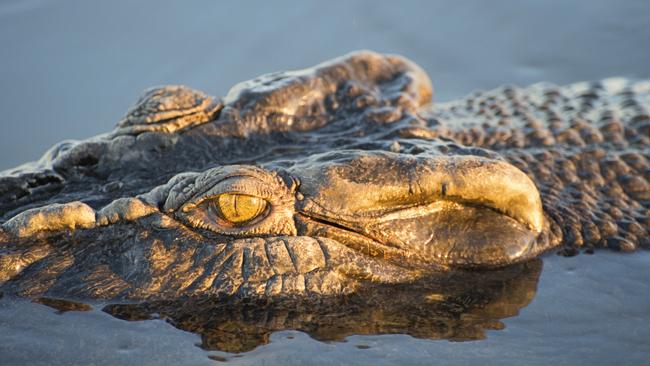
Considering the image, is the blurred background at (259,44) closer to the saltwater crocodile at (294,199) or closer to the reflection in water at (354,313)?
the saltwater crocodile at (294,199)

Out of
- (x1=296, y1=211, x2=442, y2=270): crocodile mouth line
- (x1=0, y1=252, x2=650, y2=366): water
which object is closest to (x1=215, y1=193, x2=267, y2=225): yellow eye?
(x1=296, y1=211, x2=442, y2=270): crocodile mouth line

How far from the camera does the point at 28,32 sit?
329 inches

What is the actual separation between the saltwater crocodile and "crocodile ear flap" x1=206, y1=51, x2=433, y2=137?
12 millimetres

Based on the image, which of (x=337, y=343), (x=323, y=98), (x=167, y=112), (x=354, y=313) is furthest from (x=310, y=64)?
(x=337, y=343)

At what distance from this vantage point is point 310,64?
8180 mm

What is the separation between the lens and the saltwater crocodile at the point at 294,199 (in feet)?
11.3

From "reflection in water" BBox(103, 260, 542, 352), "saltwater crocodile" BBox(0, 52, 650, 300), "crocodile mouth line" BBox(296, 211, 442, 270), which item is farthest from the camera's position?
"crocodile mouth line" BBox(296, 211, 442, 270)

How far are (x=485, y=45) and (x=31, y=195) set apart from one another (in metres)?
5.56

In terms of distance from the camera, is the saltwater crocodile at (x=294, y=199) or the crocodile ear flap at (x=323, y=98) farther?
the crocodile ear flap at (x=323, y=98)

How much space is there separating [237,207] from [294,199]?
241mm

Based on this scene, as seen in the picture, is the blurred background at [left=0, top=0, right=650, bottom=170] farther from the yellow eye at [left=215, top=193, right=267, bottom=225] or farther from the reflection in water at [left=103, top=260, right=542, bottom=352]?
the reflection in water at [left=103, top=260, right=542, bottom=352]

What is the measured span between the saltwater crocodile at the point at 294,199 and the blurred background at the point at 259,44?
3026 mm

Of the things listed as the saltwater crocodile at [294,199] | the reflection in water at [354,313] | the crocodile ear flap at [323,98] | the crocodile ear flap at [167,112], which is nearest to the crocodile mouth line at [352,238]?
the saltwater crocodile at [294,199]

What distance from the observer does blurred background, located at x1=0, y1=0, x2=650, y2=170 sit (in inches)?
303
